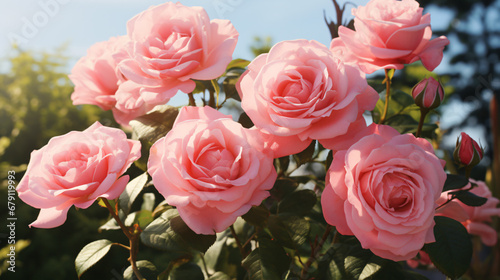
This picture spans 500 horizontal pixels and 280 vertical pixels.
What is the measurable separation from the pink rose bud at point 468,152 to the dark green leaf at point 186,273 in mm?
→ 521

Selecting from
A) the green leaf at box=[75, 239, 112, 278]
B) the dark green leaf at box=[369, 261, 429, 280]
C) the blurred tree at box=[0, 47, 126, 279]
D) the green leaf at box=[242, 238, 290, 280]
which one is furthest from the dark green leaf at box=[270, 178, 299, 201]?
the blurred tree at box=[0, 47, 126, 279]

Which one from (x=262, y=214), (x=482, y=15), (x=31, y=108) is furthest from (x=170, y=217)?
(x=482, y=15)

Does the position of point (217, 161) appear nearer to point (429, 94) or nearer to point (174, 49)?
point (174, 49)

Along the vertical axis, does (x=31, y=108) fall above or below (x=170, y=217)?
below

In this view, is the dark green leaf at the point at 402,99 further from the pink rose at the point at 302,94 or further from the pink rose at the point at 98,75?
the pink rose at the point at 98,75

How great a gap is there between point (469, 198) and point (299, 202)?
11.6 inches

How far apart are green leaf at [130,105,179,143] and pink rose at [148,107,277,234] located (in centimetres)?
11

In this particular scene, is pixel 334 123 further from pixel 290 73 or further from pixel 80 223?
pixel 80 223

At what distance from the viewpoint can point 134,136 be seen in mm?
805

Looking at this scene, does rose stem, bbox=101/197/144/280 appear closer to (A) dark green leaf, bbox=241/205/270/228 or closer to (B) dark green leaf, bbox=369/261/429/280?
(A) dark green leaf, bbox=241/205/270/228

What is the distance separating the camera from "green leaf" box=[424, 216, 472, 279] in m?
0.57

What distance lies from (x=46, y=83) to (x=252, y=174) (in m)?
2.55

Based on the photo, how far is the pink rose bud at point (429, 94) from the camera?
0.64 metres

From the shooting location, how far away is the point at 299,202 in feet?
2.41
